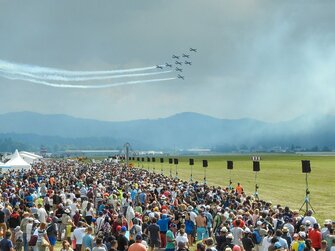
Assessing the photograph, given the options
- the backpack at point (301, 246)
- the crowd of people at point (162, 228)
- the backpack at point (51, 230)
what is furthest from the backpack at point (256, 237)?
the backpack at point (51, 230)

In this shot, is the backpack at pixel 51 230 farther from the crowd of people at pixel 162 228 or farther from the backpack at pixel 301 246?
the backpack at pixel 301 246

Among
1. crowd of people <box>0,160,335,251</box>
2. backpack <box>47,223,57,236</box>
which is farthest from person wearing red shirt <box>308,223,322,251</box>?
backpack <box>47,223,57,236</box>

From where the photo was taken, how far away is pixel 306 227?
53.2 feet

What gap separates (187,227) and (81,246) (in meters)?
5.08

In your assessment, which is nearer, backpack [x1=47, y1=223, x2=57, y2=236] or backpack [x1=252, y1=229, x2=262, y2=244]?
backpack [x1=252, y1=229, x2=262, y2=244]

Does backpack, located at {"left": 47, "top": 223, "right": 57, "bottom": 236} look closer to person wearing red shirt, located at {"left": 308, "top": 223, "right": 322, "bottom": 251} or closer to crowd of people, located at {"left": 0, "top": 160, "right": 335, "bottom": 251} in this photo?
crowd of people, located at {"left": 0, "top": 160, "right": 335, "bottom": 251}

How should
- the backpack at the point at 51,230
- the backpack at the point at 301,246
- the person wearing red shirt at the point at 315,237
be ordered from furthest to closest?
the backpack at the point at 51,230 → the person wearing red shirt at the point at 315,237 → the backpack at the point at 301,246

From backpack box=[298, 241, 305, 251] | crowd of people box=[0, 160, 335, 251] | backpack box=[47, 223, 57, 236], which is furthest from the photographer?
backpack box=[47, 223, 57, 236]

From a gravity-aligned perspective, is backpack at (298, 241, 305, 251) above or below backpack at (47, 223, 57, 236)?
below

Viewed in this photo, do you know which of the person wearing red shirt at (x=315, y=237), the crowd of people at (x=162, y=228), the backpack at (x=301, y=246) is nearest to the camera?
the backpack at (x=301, y=246)

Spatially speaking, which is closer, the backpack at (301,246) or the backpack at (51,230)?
the backpack at (301,246)

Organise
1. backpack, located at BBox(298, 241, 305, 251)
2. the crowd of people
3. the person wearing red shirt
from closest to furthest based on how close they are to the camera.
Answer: backpack, located at BBox(298, 241, 305, 251) < the crowd of people < the person wearing red shirt

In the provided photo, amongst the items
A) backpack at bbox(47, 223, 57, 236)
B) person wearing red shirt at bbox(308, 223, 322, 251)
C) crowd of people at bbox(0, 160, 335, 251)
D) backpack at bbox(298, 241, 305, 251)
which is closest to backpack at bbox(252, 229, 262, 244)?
crowd of people at bbox(0, 160, 335, 251)

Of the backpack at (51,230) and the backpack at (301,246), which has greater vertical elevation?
the backpack at (51,230)
